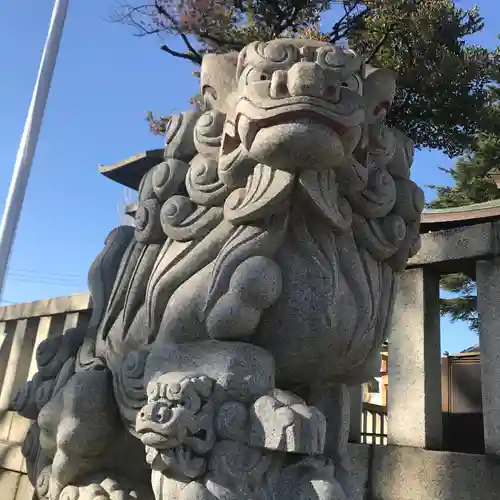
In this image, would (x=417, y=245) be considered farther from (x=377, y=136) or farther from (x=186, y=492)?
(x=186, y=492)

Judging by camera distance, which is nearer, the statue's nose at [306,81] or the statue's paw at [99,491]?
the statue's nose at [306,81]

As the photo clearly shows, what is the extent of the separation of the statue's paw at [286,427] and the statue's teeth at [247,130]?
0.51m

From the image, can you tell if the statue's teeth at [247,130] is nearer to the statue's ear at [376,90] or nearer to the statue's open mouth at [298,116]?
the statue's open mouth at [298,116]

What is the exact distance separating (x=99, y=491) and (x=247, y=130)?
0.84 m

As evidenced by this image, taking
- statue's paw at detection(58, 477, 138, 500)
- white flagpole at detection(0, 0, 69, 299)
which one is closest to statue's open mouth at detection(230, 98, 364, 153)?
statue's paw at detection(58, 477, 138, 500)

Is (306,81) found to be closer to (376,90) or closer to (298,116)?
(298,116)

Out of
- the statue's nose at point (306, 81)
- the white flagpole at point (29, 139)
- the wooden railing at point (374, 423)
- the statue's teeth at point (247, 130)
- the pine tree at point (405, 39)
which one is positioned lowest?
the wooden railing at point (374, 423)

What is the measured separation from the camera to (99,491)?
4.02 feet

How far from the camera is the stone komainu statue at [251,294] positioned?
3.37 feet

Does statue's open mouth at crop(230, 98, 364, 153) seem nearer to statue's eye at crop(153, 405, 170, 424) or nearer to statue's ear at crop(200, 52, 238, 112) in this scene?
statue's ear at crop(200, 52, 238, 112)

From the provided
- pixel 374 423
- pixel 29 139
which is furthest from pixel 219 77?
pixel 29 139

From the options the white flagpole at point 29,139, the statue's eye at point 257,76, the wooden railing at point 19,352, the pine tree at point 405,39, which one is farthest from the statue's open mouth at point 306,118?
the pine tree at point 405,39

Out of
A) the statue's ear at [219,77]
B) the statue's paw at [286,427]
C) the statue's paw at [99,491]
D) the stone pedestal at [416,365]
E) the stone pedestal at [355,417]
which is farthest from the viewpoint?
the stone pedestal at [355,417]

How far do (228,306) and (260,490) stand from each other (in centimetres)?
35
